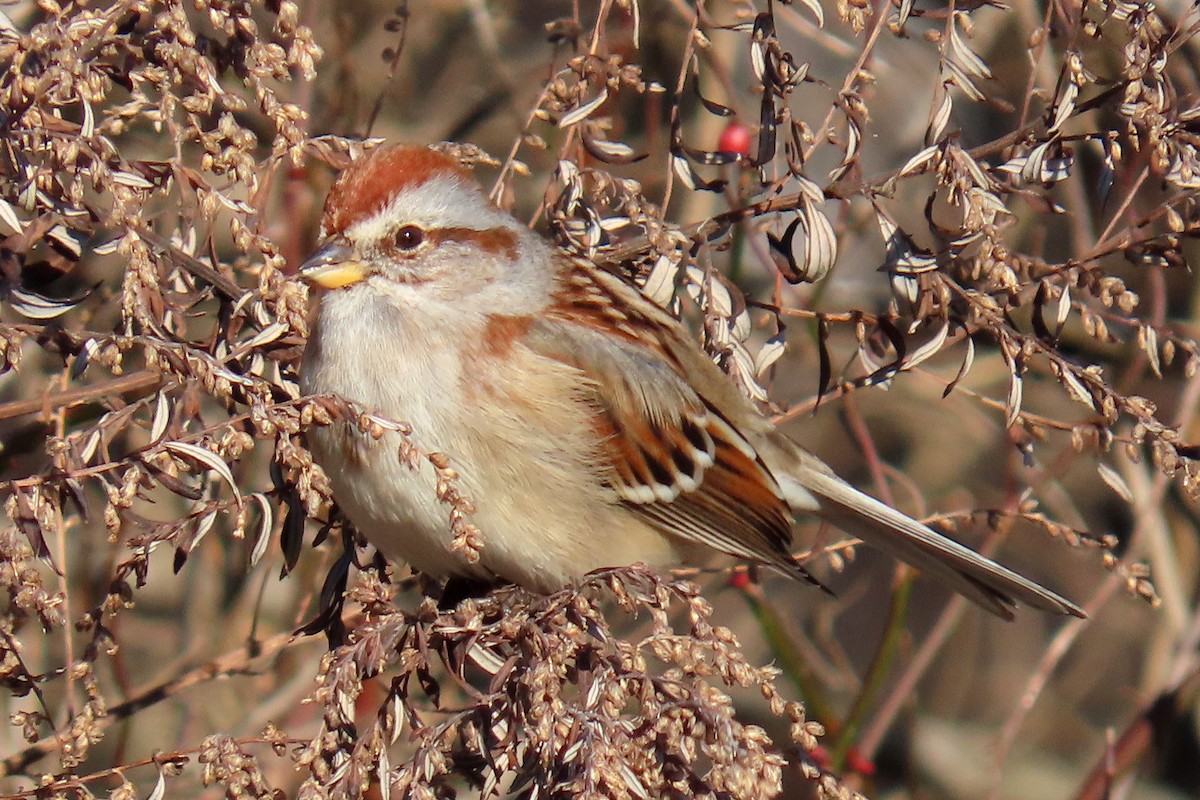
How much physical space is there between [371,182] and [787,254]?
69cm

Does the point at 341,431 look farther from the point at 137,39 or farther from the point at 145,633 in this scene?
the point at 145,633

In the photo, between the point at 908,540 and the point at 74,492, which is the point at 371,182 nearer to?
the point at 74,492

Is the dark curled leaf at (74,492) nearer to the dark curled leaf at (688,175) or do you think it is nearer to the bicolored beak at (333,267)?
the bicolored beak at (333,267)

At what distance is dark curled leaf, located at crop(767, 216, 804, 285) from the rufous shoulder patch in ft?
1.97

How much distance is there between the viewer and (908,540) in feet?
9.93

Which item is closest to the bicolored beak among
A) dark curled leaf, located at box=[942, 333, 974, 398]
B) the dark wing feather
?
the dark wing feather

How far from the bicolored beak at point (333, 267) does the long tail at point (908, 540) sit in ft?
3.76

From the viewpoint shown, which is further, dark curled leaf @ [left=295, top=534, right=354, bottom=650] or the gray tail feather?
the gray tail feather

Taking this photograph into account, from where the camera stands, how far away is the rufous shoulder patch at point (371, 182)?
2363 mm

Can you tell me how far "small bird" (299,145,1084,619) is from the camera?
7.79 feet

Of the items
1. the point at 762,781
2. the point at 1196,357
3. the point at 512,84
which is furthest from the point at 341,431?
the point at 512,84

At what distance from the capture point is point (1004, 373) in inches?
171

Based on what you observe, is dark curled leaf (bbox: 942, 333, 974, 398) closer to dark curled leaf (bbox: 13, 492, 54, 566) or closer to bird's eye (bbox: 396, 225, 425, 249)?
bird's eye (bbox: 396, 225, 425, 249)

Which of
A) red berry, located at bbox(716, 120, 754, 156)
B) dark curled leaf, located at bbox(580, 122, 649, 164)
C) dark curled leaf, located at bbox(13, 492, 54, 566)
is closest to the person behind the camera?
dark curled leaf, located at bbox(13, 492, 54, 566)
